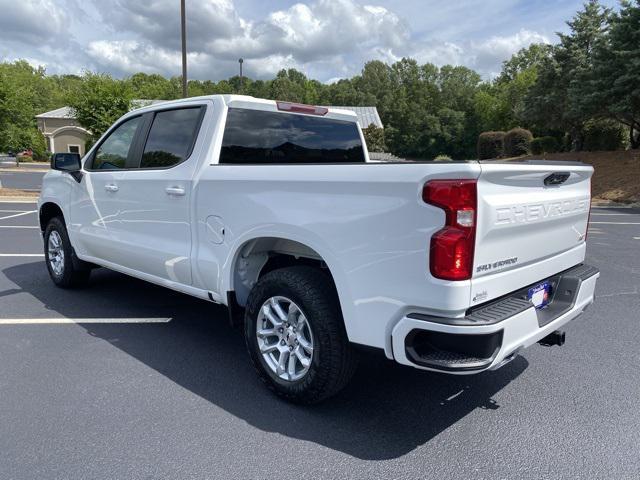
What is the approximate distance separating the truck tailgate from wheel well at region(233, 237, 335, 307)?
110cm

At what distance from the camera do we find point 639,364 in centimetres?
389

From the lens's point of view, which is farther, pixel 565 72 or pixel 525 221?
pixel 565 72

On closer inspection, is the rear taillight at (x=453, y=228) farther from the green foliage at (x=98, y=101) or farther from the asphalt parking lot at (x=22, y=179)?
the asphalt parking lot at (x=22, y=179)

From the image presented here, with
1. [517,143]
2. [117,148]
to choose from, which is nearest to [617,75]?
[517,143]

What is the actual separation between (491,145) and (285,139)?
36880mm

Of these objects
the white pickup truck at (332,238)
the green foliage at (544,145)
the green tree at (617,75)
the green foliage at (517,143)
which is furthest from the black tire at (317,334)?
the green foliage at (517,143)

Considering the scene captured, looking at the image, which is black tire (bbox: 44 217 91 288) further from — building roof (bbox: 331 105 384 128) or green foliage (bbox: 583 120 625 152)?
building roof (bbox: 331 105 384 128)

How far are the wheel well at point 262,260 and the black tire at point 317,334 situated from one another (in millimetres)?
189

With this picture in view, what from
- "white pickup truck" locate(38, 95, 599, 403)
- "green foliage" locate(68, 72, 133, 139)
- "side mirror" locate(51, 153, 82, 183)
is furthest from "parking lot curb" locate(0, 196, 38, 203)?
"white pickup truck" locate(38, 95, 599, 403)

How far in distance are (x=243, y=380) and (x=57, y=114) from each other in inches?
2638

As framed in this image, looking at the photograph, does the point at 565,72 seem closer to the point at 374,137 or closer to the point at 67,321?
the point at 374,137

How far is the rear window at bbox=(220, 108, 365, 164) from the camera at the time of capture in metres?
3.89

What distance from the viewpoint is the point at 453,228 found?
2.38 meters

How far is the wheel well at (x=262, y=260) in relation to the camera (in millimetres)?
3346
